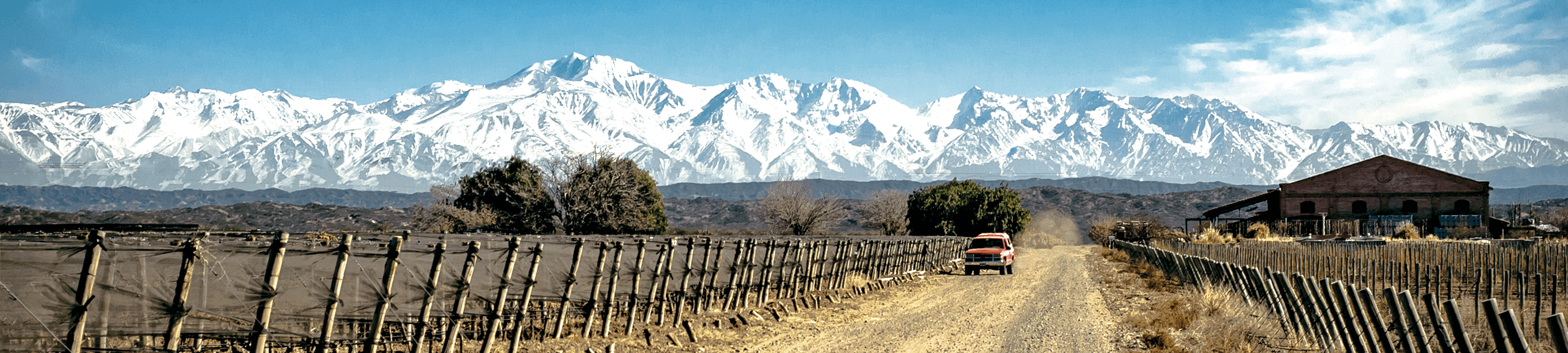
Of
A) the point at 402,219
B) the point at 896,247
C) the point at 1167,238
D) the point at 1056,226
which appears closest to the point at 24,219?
the point at 402,219

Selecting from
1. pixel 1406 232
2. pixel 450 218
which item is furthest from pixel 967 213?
pixel 450 218

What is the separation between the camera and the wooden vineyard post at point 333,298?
9.42 m

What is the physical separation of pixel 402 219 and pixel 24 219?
162 ft

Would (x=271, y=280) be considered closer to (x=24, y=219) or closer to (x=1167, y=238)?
(x=1167, y=238)

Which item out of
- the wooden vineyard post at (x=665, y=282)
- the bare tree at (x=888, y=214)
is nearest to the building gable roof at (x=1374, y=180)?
the bare tree at (x=888, y=214)

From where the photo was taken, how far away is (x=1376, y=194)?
266 ft

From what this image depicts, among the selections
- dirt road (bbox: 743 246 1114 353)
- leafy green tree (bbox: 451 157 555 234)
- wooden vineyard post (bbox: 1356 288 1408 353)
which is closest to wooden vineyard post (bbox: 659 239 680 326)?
dirt road (bbox: 743 246 1114 353)

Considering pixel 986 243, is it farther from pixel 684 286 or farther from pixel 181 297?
pixel 181 297

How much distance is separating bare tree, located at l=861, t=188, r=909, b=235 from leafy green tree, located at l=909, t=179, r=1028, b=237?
10.6 m

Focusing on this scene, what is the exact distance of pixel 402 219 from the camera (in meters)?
134

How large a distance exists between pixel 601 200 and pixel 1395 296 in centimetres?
5745

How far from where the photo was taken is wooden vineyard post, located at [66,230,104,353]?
7816mm

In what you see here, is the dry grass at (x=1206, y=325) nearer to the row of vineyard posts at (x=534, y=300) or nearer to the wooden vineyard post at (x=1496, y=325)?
the wooden vineyard post at (x=1496, y=325)

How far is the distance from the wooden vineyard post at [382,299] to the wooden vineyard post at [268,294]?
92cm
